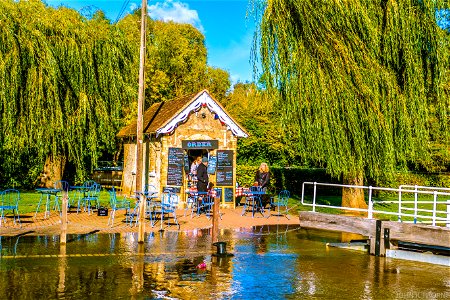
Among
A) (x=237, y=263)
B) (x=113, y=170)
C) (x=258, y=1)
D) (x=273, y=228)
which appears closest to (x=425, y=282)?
(x=237, y=263)

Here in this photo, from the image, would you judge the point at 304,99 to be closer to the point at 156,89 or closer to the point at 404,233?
the point at 404,233

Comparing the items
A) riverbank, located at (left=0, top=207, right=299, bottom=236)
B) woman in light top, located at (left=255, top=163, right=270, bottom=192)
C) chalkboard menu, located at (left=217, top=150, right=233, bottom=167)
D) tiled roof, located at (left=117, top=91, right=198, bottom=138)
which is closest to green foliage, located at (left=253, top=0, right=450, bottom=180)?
woman in light top, located at (left=255, top=163, right=270, bottom=192)

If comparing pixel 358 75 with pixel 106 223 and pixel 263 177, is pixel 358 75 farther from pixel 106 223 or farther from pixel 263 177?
pixel 106 223

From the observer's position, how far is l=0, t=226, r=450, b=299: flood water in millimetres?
8820

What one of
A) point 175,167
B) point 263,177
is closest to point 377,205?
point 263,177

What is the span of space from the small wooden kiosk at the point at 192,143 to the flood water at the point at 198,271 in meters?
7.85

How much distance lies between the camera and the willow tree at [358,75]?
20047 mm

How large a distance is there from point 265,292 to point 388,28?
47.0ft

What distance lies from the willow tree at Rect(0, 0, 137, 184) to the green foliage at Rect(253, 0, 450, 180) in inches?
326

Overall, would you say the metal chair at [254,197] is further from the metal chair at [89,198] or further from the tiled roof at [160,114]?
the metal chair at [89,198]

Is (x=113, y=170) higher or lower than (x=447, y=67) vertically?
lower

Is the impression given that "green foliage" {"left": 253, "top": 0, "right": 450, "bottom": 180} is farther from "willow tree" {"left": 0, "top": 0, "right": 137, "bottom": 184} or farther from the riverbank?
"willow tree" {"left": 0, "top": 0, "right": 137, "bottom": 184}

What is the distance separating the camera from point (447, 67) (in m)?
21.2

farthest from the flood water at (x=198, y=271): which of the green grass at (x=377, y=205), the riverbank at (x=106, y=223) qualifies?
the green grass at (x=377, y=205)
